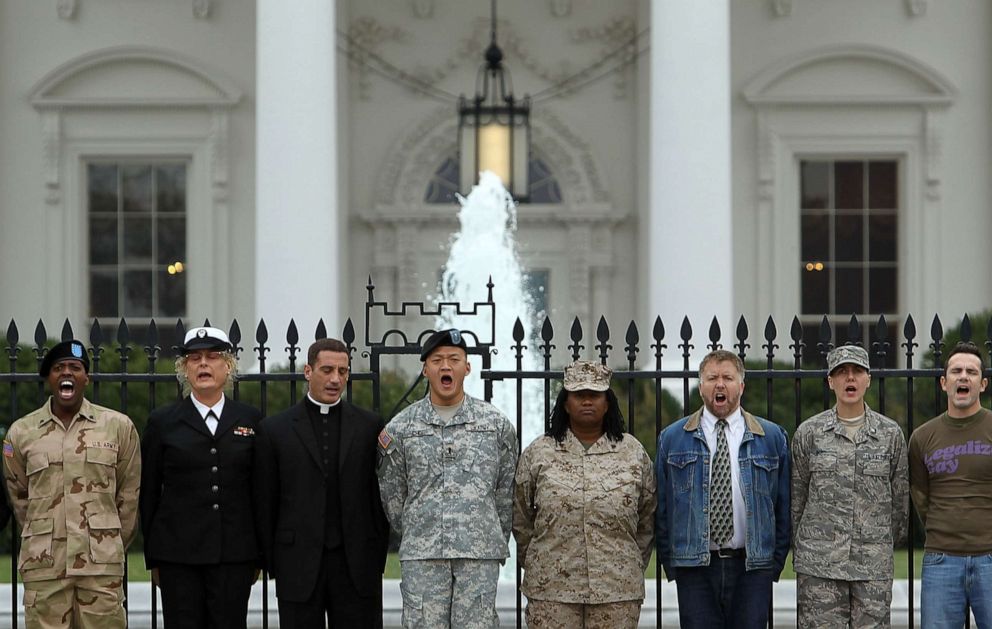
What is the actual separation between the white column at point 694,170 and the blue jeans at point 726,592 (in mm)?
7058

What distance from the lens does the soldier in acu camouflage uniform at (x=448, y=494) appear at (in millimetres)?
6207

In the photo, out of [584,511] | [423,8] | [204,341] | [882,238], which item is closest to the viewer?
[584,511]

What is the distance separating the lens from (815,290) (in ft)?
56.8

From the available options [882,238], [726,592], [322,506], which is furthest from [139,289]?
[726,592]

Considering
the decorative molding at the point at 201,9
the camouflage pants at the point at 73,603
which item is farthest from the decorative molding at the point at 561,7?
the camouflage pants at the point at 73,603

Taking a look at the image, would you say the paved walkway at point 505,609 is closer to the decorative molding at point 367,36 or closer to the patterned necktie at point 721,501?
the patterned necktie at point 721,501

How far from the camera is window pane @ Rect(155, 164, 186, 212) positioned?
679 inches

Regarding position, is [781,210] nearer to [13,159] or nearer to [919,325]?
[919,325]

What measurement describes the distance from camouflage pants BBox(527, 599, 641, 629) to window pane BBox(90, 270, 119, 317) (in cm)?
1192

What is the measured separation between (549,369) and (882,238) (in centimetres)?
1097

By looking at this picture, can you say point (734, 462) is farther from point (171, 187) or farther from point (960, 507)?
point (171, 187)

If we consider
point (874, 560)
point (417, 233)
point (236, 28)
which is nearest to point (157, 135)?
point (236, 28)

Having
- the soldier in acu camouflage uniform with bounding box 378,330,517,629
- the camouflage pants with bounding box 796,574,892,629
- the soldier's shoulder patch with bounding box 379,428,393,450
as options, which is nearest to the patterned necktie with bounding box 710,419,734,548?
the camouflage pants with bounding box 796,574,892,629

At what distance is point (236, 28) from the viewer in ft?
55.5
